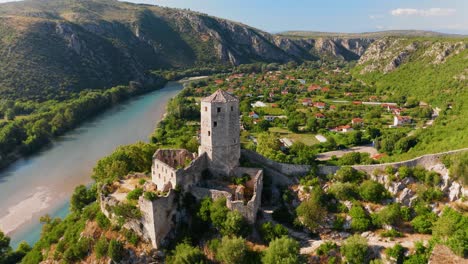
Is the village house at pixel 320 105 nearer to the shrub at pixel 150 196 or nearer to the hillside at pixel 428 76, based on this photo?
the hillside at pixel 428 76

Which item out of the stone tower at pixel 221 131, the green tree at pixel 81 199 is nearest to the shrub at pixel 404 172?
the stone tower at pixel 221 131

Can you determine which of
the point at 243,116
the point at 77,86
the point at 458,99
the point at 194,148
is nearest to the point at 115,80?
the point at 77,86

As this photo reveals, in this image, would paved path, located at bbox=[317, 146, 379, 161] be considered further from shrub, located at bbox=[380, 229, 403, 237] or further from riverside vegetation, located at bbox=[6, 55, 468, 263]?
shrub, located at bbox=[380, 229, 403, 237]

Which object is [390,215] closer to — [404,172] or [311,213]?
[404,172]

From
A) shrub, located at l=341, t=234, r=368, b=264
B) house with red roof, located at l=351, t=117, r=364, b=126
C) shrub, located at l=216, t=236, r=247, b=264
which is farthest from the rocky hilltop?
shrub, located at l=216, t=236, r=247, b=264

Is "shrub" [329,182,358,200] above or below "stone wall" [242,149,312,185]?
below

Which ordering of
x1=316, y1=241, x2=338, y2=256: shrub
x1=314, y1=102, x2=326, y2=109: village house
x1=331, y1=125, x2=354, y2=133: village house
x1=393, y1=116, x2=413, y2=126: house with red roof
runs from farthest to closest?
x1=314, y1=102, x2=326, y2=109: village house, x1=393, y1=116, x2=413, y2=126: house with red roof, x1=331, y1=125, x2=354, y2=133: village house, x1=316, y1=241, x2=338, y2=256: shrub

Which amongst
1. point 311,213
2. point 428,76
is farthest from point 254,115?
point 311,213
